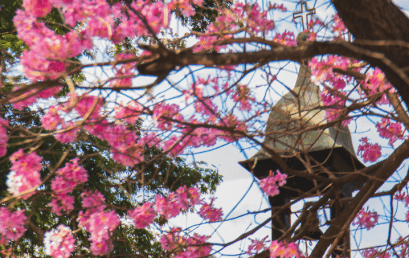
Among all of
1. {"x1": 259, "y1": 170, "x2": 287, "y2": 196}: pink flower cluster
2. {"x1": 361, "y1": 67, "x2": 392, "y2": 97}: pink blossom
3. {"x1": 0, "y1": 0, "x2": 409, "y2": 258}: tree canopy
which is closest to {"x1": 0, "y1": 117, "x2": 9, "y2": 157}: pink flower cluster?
{"x1": 0, "y1": 0, "x2": 409, "y2": 258}: tree canopy

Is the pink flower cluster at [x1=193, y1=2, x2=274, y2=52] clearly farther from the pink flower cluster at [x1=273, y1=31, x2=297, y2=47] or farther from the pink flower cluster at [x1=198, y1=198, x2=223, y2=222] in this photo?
the pink flower cluster at [x1=198, y1=198, x2=223, y2=222]

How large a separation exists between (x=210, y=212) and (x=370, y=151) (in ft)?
7.60

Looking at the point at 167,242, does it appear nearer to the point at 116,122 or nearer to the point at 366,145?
the point at 116,122

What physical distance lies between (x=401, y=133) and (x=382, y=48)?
97.0 inches

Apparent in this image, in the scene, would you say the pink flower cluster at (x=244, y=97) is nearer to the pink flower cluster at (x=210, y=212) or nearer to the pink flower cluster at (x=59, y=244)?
the pink flower cluster at (x=210, y=212)

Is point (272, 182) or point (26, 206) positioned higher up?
point (26, 206)

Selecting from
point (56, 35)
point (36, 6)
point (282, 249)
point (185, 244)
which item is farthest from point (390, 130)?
point (36, 6)

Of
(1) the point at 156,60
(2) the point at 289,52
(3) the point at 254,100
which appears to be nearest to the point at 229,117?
(3) the point at 254,100

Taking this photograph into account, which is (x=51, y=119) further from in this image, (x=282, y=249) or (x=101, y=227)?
(x=282, y=249)

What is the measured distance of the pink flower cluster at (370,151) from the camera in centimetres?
525

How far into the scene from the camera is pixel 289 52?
2.40 metres

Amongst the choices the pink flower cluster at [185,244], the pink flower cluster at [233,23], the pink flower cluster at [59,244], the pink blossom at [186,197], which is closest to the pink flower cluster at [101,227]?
the pink flower cluster at [59,244]

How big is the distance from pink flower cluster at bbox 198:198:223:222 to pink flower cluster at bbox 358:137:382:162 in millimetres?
2182

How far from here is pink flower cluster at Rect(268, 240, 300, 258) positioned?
3447mm
